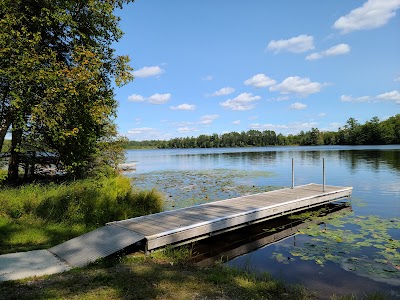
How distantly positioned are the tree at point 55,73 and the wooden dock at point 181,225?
346 cm

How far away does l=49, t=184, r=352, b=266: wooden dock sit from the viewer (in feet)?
21.1

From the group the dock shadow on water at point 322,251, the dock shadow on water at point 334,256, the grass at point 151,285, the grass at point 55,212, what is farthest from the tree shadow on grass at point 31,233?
the dock shadow on water at point 334,256

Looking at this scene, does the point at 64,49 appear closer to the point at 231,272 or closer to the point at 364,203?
the point at 231,272

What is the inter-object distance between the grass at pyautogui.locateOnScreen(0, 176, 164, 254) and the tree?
1.29 meters

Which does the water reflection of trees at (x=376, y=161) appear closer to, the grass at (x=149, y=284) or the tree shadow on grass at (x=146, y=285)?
the grass at (x=149, y=284)

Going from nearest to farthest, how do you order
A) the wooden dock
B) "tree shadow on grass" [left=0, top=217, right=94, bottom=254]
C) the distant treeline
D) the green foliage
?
the wooden dock
"tree shadow on grass" [left=0, top=217, right=94, bottom=254]
the green foliage
the distant treeline

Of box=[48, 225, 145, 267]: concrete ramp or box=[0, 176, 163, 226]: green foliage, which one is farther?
box=[0, 176, 163, 226]: green foliage

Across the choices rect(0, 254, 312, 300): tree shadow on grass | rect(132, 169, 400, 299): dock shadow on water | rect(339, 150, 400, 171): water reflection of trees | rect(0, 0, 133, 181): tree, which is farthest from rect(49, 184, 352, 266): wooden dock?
rect(339, 150, 400, 171): water reflection of trees

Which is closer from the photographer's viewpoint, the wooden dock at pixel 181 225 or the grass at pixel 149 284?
the grass at pixel 149 284

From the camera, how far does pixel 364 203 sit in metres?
13.7

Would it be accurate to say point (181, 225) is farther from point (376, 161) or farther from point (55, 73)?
point (376, 161)

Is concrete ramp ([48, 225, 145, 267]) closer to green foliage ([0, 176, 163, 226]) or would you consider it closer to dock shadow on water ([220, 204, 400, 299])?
green foliage ([0, 176, 163, 226])

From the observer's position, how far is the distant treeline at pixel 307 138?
290ft

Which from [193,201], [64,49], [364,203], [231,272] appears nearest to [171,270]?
[231,272]
